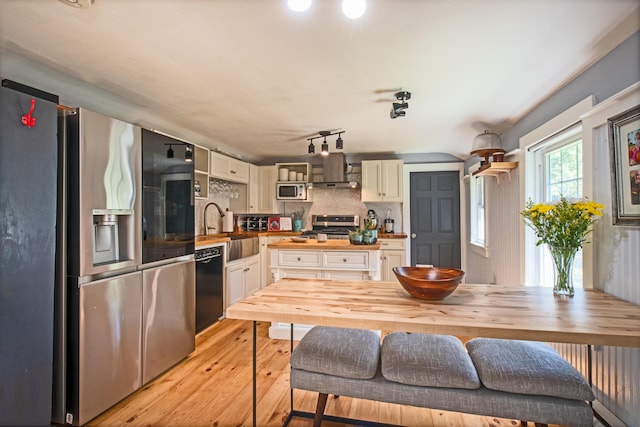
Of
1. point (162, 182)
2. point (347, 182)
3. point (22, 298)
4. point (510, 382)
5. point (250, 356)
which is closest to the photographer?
point (510, 382)

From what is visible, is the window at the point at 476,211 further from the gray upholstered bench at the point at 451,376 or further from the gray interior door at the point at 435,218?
the gray upholstered bench at the point at 451,376

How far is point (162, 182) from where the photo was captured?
2.29 metres

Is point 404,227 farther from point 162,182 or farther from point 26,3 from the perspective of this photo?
point 26,3

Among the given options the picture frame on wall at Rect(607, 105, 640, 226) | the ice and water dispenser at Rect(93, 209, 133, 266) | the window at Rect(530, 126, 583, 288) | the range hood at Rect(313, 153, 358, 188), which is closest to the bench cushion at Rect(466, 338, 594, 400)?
the picture frame on wall at Rect(607, 105, 640, 226)

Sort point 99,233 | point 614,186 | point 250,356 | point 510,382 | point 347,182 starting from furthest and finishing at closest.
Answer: point 347,182 < point 250,356 < point 99,233 < point 614,186 < point 510,382

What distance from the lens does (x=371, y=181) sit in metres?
4.88

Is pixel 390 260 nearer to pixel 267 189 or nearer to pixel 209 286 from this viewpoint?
pixel 267 189

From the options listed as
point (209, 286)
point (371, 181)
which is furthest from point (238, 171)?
point (371, 181)

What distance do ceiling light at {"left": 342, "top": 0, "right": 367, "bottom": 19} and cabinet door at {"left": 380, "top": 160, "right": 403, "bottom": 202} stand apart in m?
3.61

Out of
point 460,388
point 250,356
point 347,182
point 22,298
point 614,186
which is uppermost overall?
point 347,182

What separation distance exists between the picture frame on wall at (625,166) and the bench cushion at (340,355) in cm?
141

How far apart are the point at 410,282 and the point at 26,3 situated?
2.25 metres

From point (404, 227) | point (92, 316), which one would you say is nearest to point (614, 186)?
point (92, 316)

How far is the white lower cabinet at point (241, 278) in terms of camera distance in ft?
12.0
